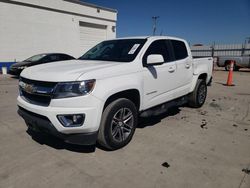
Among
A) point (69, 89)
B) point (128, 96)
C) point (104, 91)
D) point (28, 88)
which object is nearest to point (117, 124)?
point (128, 96)

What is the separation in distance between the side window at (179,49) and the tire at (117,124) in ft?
6.60

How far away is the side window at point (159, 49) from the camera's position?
13.6 feet

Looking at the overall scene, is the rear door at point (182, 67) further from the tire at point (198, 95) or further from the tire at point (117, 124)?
the tire at point (117, 124)

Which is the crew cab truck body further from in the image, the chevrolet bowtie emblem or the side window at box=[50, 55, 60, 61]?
the chevrolet bowtie emblem

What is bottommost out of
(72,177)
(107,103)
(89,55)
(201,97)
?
(72,177)

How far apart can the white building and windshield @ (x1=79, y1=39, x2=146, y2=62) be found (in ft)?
45.0

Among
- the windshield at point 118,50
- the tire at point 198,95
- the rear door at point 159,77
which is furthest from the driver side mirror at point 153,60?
the tire at point 198,95

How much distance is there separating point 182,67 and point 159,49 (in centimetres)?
90

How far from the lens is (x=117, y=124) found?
352 cm

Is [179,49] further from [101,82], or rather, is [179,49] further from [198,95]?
[101,82]

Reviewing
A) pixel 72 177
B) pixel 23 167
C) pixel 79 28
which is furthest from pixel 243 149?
pixel 79 28

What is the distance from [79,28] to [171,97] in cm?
1780

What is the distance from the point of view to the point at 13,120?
4965mm

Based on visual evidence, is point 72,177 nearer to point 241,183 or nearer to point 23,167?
point 23,167
